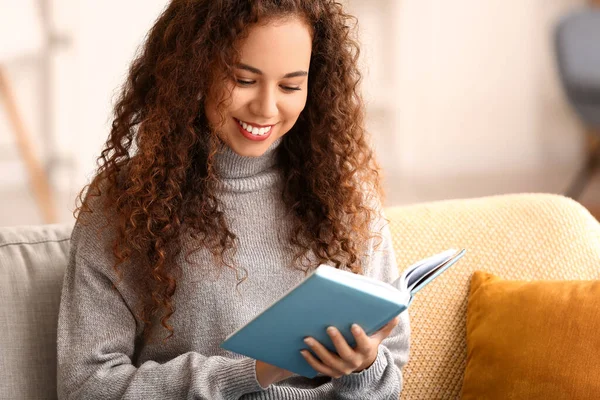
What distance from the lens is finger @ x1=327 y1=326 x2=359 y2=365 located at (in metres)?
1.28

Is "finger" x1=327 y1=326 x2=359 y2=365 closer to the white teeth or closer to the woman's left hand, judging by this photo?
the woman's left hand

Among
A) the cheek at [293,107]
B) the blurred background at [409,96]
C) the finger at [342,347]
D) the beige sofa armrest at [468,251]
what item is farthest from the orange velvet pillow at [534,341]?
the blurred background at [409,96]

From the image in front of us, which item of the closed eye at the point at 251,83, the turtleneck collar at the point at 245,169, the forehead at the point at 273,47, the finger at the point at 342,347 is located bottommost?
the finger at the point at 342,347

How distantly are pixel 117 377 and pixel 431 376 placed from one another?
63cm

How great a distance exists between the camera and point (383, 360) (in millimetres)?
1529

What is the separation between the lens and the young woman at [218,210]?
4.81 feet

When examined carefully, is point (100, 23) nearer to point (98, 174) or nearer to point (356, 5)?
point (356, 5)

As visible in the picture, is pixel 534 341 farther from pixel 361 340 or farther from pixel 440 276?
pixel 361 340

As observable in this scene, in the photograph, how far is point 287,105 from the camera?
4.90 ft

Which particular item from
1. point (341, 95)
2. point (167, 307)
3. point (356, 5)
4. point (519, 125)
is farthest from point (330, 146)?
point (519, 125)

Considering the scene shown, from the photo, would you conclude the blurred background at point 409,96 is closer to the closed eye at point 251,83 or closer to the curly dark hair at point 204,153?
the curly dark hair at point 204,153

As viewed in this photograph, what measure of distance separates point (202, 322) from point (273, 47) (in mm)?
472

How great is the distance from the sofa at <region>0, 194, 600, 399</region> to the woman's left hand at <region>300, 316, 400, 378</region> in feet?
1.44

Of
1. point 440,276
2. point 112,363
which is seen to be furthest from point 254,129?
point 440,276
